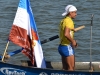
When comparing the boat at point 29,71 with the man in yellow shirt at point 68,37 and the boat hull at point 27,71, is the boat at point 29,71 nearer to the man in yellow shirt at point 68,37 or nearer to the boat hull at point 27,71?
the boat hull at point 27,71

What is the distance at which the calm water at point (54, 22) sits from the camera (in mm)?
18234

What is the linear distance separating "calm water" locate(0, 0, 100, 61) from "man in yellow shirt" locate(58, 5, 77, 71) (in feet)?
14.5

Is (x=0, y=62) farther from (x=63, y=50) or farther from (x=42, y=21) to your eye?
(x=42, y=21)

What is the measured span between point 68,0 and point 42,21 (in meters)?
3.98

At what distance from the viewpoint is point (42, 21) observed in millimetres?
22375

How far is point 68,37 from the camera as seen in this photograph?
1245cm

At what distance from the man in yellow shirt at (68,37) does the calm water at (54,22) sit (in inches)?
174

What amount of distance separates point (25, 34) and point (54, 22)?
30.0 feet

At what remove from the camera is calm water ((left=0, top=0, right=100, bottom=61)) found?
1823cm

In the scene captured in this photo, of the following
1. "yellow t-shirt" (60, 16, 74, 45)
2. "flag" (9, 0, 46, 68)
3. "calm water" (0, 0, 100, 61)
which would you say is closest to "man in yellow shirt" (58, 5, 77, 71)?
"yellow t-shirt" (60, 16, 74, 45)

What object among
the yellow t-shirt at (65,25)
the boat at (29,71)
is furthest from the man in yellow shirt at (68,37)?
the boat at (29,71)

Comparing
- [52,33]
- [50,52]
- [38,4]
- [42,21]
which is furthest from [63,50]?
[38,4]

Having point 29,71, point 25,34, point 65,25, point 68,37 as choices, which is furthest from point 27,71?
point 65,25

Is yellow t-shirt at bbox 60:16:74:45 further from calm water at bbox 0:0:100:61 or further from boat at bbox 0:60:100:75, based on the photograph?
calm water at bbox 0:0:100:61
